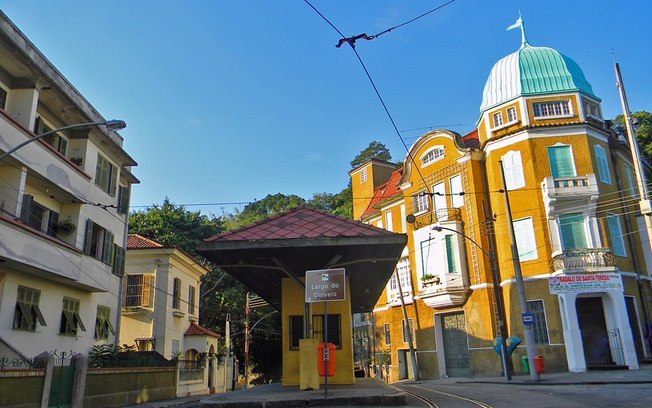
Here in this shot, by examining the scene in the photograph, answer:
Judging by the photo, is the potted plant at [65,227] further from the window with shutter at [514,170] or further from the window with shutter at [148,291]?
the window with shutter at [514,170]

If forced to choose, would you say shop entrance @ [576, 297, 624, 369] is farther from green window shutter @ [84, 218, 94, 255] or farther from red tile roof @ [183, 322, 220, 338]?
green window shutter @ [84, 218, 94, 255]

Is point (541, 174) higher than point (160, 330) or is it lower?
higher

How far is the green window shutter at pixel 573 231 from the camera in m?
26.6

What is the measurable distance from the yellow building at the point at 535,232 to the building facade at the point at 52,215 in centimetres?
1525

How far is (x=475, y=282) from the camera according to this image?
97.5 feet

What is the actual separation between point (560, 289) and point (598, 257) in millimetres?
2595

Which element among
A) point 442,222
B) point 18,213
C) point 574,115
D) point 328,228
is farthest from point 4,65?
point 574,115

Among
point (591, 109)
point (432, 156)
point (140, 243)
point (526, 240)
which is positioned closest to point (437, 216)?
point (432, 156)

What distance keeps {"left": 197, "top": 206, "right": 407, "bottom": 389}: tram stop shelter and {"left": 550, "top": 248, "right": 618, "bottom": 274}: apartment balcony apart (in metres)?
12.9

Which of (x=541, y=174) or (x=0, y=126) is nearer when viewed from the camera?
(x=0, y=126)

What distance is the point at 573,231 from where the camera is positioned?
88.1 feet

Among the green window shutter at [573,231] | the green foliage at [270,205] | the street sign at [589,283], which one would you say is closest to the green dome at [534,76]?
the green window shutter at [573,231]

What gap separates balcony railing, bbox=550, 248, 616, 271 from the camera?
25531 millimetres

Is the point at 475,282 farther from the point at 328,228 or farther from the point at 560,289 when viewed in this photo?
the point at 328,228
